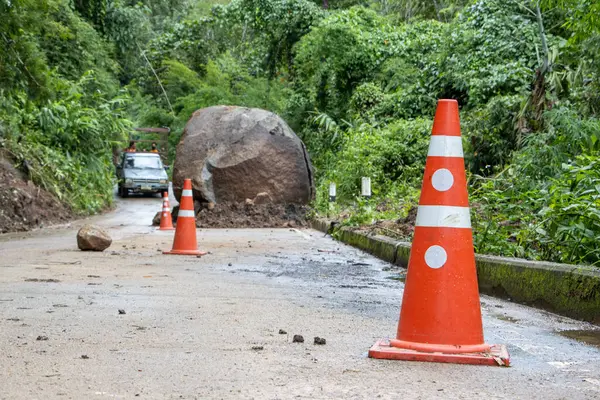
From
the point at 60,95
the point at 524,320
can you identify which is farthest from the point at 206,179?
the point at 524,320

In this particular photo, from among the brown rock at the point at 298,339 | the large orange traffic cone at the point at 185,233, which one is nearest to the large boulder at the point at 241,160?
the large orange traffic cone at the point at 185,233

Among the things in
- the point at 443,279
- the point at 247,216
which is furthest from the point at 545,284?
the point at 247,216

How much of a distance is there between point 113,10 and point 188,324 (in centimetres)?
2763

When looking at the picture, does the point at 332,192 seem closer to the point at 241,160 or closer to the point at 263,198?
the point at 263,198

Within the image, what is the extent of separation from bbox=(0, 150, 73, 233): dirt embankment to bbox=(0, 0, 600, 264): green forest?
2.28 feet

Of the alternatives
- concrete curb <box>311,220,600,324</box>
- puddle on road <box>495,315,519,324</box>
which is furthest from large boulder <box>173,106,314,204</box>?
puddle on road <box>495,315,519,324</box>

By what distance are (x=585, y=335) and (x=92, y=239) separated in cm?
766

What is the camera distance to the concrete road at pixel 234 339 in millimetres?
3664

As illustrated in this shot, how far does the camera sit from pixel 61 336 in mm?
4793

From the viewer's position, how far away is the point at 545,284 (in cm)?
687

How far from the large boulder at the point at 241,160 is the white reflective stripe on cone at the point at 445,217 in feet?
52.0

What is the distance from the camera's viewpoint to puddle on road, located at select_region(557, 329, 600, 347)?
5.25 meters

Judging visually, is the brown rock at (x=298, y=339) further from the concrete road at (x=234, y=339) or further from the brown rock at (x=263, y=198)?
the brown rock at (x=263, y=198)

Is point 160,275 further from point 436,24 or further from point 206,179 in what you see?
point 436,24
